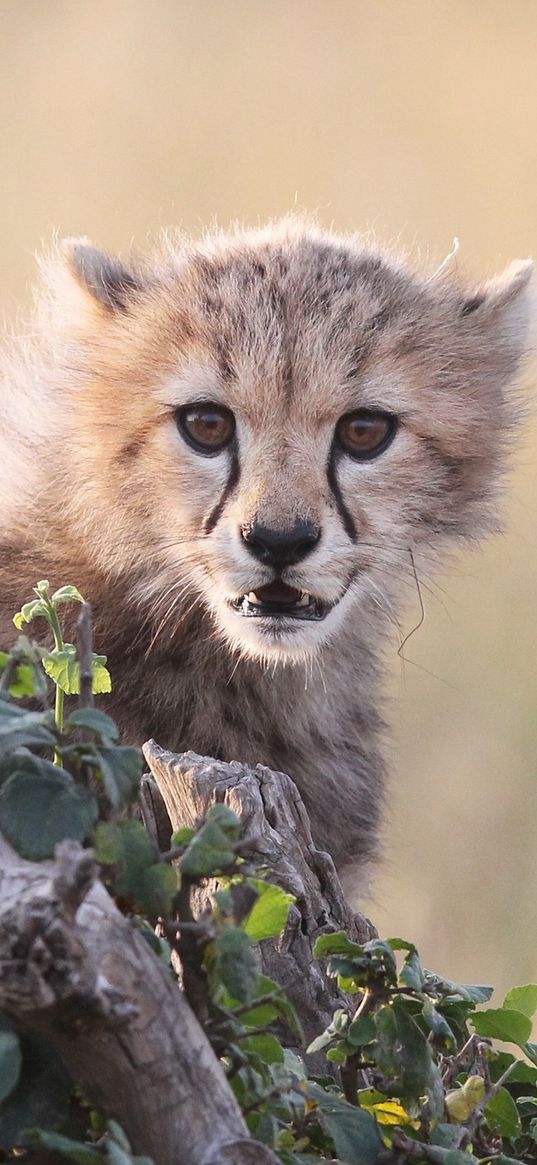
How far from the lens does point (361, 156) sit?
5.14 metres

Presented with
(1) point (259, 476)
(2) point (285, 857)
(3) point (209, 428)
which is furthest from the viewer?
(3) point (209, 428)

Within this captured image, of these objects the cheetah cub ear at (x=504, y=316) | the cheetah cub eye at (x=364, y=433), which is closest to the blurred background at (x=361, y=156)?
the cheetah cub ear at (x=504, y=316)

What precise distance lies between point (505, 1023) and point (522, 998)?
0.06m

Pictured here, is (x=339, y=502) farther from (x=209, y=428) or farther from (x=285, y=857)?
(x=285, y=857)

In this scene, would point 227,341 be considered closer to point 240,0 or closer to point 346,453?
point 346,453

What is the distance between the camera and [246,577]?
7.20 feet

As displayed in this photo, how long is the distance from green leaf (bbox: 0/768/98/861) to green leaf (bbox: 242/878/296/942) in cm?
22

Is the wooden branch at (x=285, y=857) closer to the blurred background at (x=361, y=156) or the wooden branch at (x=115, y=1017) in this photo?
the wooden branch at (x=115, y=1017)

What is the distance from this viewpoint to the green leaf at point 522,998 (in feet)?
3.88

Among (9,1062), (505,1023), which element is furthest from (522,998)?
(9,1062)

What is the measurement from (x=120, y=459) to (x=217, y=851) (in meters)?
1.74

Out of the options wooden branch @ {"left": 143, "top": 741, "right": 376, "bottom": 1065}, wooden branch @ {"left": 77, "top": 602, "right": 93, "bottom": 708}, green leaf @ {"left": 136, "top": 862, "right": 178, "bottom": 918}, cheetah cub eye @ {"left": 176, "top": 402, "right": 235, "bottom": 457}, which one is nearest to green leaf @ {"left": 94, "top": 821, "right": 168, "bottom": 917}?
green leaf @ {"left": 136, "top": 862, "right": 178, "bottom": 918}

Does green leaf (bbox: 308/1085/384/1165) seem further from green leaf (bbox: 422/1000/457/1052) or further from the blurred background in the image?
the blurred background

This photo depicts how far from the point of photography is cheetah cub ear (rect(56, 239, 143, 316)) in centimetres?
264
